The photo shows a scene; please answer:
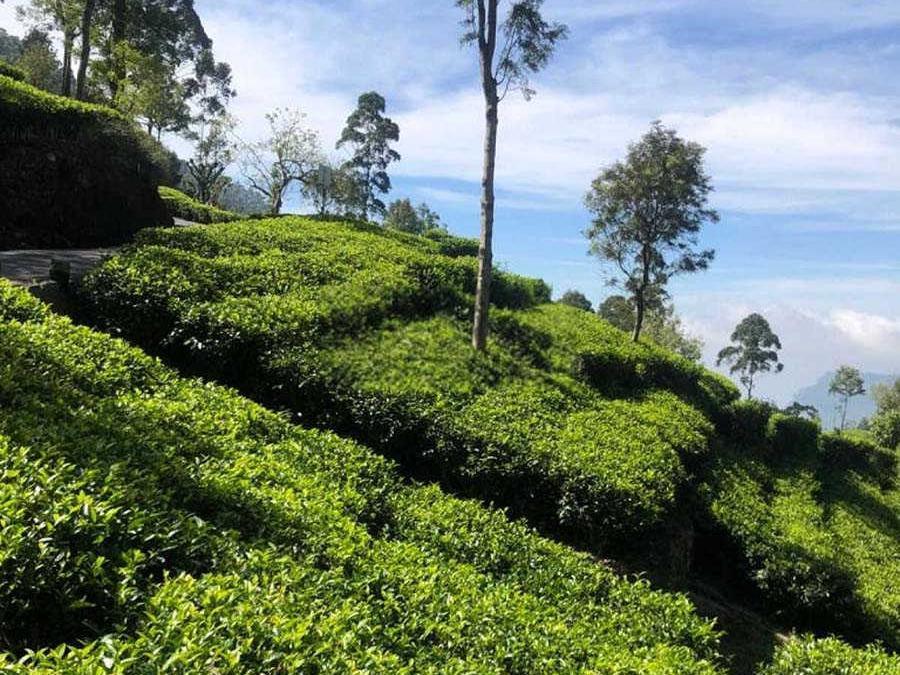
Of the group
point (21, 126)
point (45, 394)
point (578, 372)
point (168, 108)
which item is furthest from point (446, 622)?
point (168, 108)

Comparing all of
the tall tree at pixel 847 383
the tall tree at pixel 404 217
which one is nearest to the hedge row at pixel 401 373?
the tall tree at pixel 404 217

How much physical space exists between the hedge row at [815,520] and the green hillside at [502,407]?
0.05 meters

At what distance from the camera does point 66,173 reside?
14859mm

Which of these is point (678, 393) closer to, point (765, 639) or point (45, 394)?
point (765, 639)

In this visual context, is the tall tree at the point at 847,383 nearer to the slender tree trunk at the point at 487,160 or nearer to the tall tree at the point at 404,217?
the tall tree at the point at 404,217

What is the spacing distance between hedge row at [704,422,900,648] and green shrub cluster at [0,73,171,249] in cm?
1645

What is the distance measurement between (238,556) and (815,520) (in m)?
15.6

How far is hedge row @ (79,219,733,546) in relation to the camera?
1071 cm

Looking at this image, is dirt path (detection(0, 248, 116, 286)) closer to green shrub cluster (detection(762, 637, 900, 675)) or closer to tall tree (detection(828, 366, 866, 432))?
green shrub cluster (detection(762, 637, 900, 675))

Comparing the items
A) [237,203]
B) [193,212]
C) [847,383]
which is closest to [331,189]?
[193,212]

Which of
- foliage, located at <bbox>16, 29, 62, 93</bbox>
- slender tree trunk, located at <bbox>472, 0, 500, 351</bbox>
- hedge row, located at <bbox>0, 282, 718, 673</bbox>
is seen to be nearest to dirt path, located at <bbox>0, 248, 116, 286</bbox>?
hedge row, located at <bbox>0, 282, 718, 673</bbox>

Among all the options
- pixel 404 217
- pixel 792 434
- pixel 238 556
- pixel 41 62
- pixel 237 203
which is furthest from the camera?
pixel 237 203

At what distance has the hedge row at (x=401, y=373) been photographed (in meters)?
10.7

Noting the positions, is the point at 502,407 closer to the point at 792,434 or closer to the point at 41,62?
the point at 792,434
